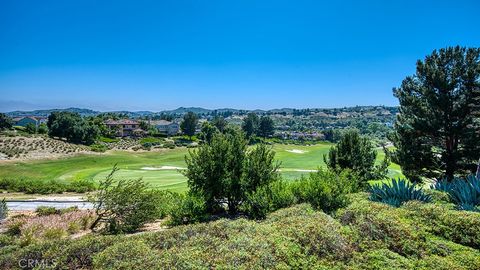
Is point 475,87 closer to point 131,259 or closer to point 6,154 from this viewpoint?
point 131,259

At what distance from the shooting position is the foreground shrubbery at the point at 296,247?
5.59m

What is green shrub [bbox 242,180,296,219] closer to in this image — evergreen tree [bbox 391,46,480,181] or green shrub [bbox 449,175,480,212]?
green shrub [bbox 449,175,480,212]

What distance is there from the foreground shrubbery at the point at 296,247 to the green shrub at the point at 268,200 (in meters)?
3.16

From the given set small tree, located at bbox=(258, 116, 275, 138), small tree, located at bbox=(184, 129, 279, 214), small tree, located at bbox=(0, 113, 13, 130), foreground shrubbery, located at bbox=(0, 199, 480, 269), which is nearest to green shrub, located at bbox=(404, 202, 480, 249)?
foreground shrubbery, located at bbox=(0, 199, 480, 269)

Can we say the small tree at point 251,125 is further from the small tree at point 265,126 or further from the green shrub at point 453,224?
the green shrub at point 453,224

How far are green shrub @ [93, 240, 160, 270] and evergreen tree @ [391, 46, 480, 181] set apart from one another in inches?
747

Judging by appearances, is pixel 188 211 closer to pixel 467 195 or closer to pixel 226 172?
pixel 226 172

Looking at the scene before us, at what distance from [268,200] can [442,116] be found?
14252 millimetres

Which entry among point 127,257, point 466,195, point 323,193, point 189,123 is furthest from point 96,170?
point 189,123

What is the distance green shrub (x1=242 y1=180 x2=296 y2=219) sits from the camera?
436 inches

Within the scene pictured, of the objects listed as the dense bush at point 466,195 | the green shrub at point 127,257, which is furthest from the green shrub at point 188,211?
the dense bush at point 466,195

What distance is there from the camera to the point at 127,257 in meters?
5.75

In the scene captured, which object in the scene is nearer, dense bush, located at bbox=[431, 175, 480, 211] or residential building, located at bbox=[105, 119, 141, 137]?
dense bush, located at bbox=[431, 175, 480, 211]

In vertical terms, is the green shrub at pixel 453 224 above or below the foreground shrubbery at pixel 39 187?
above
